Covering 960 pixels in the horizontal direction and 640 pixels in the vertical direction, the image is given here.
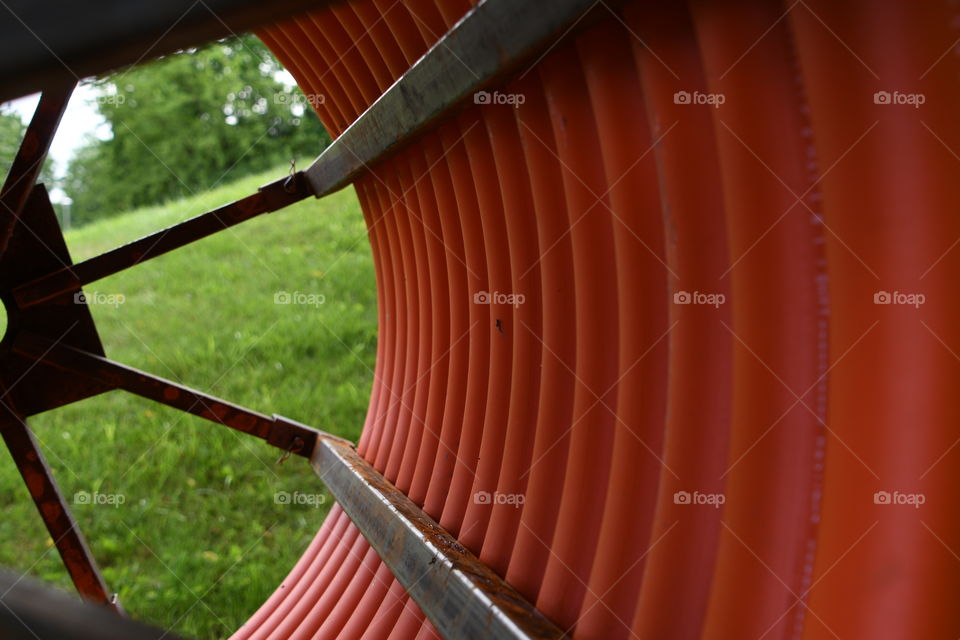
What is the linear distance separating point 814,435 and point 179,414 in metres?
6.72

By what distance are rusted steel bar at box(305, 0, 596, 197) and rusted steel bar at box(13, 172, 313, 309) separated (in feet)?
2.66

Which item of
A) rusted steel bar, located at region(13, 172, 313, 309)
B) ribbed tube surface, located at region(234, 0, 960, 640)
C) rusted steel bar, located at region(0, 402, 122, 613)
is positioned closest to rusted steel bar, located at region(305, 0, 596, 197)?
ribbed tube surface, located at region(234, 0, 960, 640)

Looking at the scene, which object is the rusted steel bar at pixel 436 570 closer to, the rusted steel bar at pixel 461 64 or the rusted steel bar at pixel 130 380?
the rusted steel bar at pixel 130 380

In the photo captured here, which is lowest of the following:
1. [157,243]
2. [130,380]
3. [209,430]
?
[209,430]

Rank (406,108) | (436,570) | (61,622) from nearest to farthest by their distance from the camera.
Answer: (61,622) < (436,570) < (406,108)

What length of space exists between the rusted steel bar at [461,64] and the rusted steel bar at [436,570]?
1215 millimetres

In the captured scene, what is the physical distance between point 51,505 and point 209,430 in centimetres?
368

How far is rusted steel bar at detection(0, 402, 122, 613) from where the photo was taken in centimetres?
339

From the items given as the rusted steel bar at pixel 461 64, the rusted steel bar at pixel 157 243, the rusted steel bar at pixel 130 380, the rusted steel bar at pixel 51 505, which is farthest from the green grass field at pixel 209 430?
the rusted steel bar at pixel 461 64

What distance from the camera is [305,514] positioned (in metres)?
6.35

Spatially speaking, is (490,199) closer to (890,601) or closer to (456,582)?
(456,582)

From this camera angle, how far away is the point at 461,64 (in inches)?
78.3

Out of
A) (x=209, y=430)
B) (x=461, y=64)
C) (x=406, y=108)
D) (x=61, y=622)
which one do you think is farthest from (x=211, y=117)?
(x=61, y=622)

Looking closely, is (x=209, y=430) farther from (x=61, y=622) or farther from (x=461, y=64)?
(x=61, y=622)
